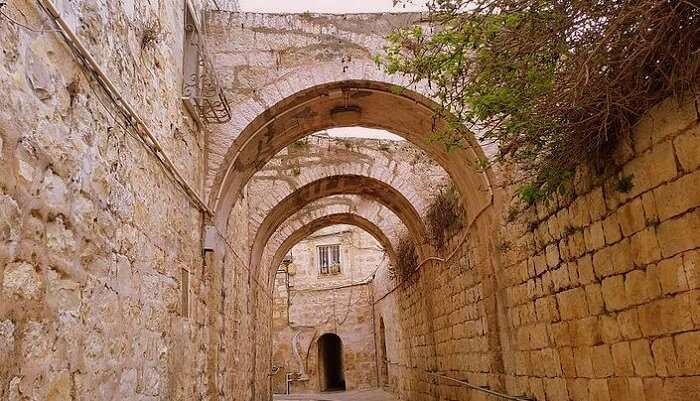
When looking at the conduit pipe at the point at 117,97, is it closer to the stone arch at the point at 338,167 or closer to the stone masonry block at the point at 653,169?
the stone masonry block at the point at 653,169

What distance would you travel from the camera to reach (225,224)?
6.35 meters

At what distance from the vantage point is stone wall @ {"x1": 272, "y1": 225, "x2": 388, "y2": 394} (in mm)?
19938

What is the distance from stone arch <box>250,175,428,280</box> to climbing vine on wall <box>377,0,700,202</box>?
254 inches

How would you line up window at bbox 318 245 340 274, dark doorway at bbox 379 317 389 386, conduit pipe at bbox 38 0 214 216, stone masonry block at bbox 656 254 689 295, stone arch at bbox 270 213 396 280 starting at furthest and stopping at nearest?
window at bbox 318 245 340 274 < dark doorway at bbox 379 317 389 386 < stone arch at bbox 270 213 396 280 < stone masonry block at bbox 656 254 689 295 < conduit pipe at bbox 38 0 214 216

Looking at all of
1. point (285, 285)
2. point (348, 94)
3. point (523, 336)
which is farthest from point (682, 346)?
point (285, 285)

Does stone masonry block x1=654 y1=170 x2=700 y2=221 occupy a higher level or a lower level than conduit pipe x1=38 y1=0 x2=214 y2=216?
lower

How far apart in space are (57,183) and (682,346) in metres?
3.03

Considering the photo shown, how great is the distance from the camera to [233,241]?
764cm

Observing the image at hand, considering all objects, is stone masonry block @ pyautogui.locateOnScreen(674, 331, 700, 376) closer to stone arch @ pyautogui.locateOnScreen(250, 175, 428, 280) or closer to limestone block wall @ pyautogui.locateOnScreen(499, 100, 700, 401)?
limestone block wall @ pyautogui.locateOnScreen(499, 100, 700, 401)

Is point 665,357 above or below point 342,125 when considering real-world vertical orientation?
below

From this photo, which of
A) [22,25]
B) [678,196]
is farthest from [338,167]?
[22,25]

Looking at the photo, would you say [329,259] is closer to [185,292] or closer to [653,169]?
[185,292]

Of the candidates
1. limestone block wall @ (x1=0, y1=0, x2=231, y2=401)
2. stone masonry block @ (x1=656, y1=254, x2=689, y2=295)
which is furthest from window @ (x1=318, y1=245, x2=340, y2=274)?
stone masonry block @ (x1=656, y1=254, x2=689, y2=295)

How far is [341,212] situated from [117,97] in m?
A: 9.69
